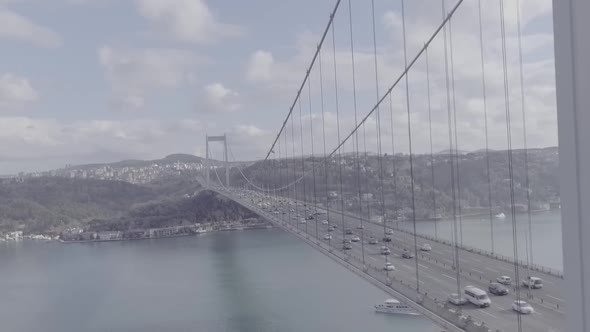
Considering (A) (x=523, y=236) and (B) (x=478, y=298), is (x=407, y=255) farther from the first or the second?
(A) (x=523, y=236)

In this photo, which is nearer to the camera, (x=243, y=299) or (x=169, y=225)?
(x=243, y=299)

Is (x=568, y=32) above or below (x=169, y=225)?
above

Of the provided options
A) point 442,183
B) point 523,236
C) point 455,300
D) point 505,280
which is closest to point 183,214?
point 442,183

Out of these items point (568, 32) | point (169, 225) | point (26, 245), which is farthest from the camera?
point (169, 225)

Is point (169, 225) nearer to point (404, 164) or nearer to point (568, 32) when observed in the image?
point (404, 164)

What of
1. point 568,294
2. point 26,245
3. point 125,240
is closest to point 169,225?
point 125,240
